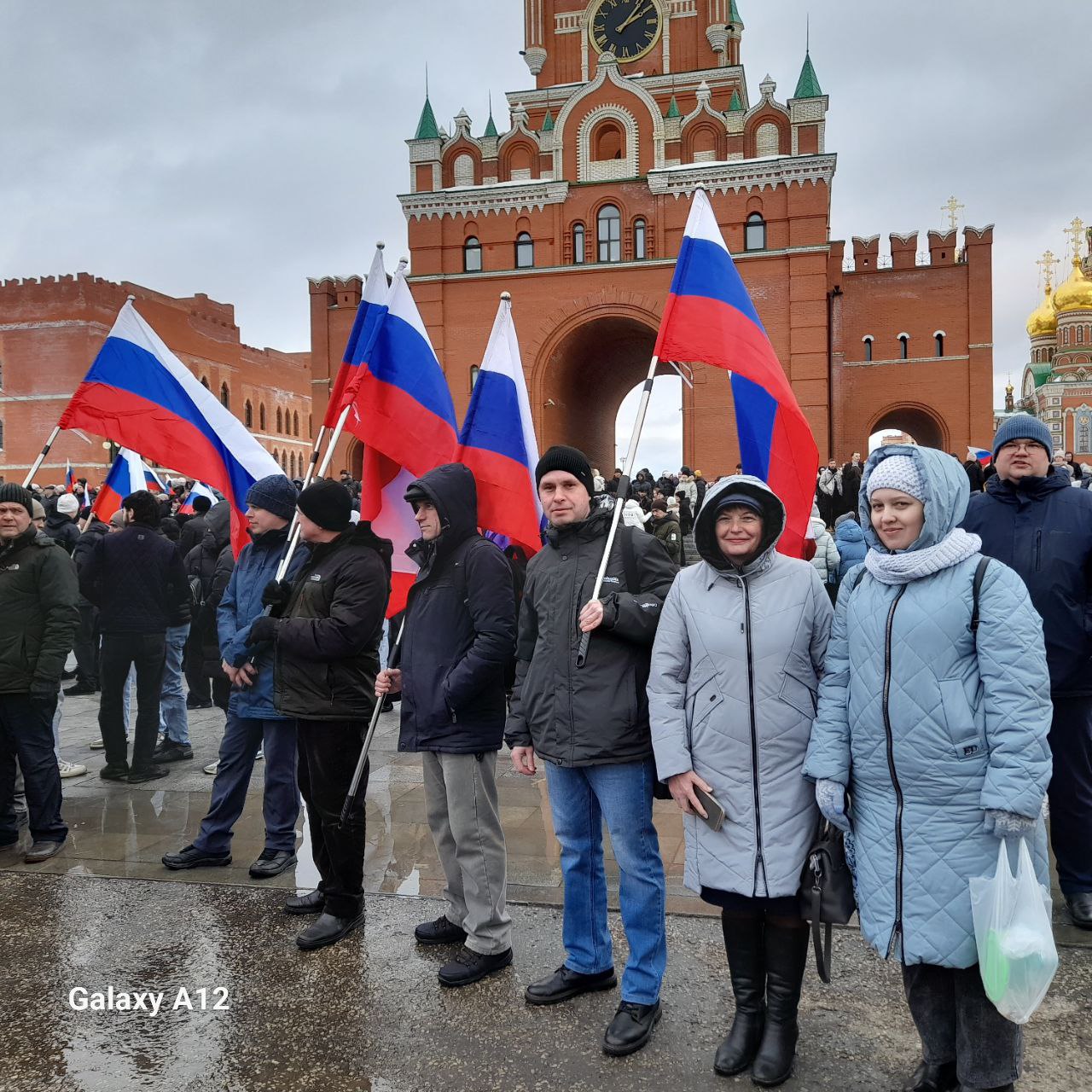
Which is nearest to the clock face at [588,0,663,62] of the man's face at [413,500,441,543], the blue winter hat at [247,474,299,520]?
the blue winter hat at [247,474,299,520]

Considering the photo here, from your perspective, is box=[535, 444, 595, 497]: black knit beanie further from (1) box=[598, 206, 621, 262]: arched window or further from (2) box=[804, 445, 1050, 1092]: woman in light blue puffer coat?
(1) box=[598, 206, 621, 262]: arched window

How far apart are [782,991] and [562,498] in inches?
72.8

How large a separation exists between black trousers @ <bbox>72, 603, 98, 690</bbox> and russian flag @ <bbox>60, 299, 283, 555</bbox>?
401cm

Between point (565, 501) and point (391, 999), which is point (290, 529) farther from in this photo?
point (391, 999)

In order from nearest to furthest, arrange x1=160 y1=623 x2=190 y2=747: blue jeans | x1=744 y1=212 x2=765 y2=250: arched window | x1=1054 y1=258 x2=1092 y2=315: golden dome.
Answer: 1. x1=160 y1=623 x2=190 y2=747: blue jeans
2. x1=744 y1=212 x2=765 y2=250: arched window
3. x1=1054 y1=258 x2=1092 y2=315: golden dome

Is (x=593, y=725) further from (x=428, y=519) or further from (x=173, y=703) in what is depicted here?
(x=173, y=703)

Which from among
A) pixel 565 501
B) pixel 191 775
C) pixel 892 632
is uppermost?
pixel 565 501

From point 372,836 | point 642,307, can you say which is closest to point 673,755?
point 372,836

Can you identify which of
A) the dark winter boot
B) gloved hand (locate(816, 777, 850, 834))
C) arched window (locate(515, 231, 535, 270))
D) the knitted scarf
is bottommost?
the dark winter boot

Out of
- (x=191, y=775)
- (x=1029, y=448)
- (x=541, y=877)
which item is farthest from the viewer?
(x=191, y=775)

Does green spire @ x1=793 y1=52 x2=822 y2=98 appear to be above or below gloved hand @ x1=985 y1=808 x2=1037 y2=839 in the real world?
above

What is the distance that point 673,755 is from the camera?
3.01 metres

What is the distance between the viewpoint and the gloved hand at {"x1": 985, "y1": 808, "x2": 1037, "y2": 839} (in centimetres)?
245

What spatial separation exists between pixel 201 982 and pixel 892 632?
2953 millimetres
